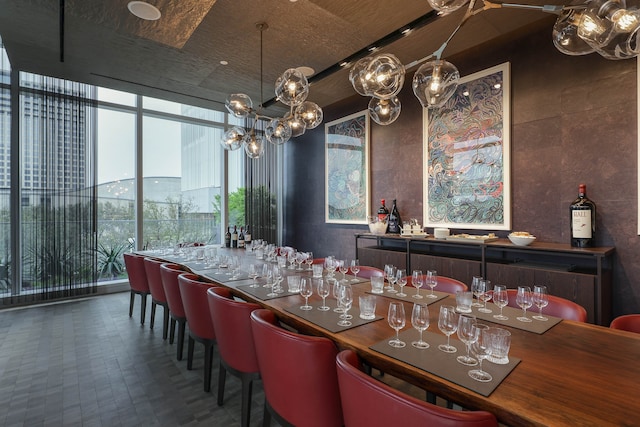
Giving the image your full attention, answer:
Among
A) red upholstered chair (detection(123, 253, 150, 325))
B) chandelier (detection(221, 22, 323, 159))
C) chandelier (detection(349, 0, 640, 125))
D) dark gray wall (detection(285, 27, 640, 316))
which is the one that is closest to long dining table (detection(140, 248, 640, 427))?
chandelier (detection(349, 0, 640, 125))

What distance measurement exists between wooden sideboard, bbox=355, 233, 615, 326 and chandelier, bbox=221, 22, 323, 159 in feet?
6.40

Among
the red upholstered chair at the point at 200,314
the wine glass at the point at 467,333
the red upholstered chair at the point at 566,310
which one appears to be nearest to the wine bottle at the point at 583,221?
the red upholstered chair at the point at 566,310

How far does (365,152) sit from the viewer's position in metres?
5.30

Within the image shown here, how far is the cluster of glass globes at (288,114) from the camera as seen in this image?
9.53 feet

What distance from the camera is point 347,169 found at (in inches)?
223

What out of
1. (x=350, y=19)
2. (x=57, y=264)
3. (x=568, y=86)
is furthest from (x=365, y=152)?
(x=57, y=264)

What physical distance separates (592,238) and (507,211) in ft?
2.67

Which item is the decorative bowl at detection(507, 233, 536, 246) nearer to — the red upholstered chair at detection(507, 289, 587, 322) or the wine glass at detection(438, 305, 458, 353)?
the red upholstered chair at detection(507, 289, 587, 322)

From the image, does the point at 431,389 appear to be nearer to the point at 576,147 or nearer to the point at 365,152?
the point at 576,147

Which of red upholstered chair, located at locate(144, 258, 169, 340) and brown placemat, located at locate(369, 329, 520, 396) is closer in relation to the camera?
brown placemat, located at locate(369, 329, 520, 396)

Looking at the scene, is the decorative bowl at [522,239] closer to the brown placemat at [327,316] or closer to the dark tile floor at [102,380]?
the dark tile floor at [102,380]

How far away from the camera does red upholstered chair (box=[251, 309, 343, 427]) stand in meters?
1.30

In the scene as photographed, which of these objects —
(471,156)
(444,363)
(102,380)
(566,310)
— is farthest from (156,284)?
(471,156)

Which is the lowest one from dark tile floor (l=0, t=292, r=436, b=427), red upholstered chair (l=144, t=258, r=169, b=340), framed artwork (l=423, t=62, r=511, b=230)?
dark tile floor (l=0, t=292, r=436, b=427)
